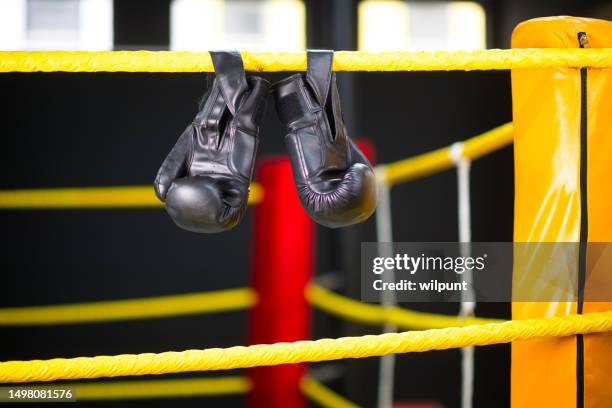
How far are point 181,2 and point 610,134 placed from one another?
3.97 m

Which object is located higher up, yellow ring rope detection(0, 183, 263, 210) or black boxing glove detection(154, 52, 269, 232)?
black boxing glove detection(154, 52, 269, 232)

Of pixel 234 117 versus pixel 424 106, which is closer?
pixel 234 117

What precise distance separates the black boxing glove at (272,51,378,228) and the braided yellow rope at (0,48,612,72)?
0.02 m

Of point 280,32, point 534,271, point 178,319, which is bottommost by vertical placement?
point 178,319

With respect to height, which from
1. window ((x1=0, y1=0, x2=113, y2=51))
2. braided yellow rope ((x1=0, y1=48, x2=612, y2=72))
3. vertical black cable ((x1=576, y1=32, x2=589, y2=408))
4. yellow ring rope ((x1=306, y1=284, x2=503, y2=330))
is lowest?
yellow ring rope ((x1=306, y1=284, x2=503, y2=330))

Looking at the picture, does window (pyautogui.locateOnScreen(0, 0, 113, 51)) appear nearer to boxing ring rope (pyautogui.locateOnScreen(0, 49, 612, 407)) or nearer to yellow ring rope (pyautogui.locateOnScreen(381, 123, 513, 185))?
yellow ring rope (pyautogui.locateOnScreen(381, 123, 513, 185))

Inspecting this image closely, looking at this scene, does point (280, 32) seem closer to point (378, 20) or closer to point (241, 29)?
point (241, 29)

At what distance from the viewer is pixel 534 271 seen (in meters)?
0.91

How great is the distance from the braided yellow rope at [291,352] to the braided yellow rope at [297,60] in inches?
11.8

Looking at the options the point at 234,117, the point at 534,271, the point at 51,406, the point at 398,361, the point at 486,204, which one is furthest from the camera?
the point at 486,204

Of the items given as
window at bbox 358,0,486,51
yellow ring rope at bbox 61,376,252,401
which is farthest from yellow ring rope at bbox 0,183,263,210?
A: window at bbox 358,0,486,51

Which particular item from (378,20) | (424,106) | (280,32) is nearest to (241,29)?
(280,32)

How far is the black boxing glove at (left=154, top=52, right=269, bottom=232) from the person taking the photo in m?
0.77

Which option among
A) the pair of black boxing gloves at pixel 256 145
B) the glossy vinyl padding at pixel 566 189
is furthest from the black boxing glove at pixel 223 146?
the glossy vinyl padding at pixel 566 189
